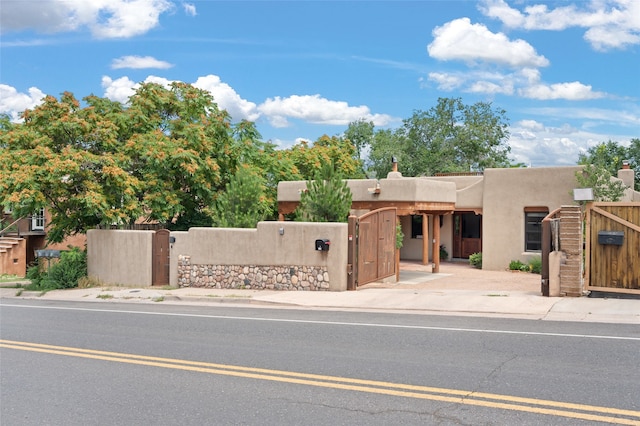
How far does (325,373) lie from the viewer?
25.8 ft

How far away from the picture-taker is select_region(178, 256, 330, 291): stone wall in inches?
692

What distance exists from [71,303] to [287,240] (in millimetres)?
6458

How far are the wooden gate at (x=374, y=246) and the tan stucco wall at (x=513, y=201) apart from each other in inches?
248

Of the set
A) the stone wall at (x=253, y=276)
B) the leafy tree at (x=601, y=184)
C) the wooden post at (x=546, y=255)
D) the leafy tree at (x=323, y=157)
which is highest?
the leafy tree at (x=323, y=157)

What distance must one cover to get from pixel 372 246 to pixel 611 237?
6922 millimetres

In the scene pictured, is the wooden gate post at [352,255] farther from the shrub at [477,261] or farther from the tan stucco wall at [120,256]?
the shrub at [477,261]

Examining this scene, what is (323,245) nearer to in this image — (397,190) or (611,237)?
(397,190)

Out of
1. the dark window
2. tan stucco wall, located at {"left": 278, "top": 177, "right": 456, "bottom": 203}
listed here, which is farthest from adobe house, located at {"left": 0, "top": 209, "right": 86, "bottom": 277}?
the dark window

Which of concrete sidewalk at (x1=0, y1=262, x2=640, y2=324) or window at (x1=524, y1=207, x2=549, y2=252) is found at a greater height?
window at (x1=524, y1=207, x2=549, y2=252)

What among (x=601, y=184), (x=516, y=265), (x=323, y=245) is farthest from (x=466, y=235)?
(x=323, y=245)

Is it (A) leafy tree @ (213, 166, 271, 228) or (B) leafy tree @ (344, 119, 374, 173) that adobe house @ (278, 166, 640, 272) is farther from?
(B) leafy tree @ (344, 119, 374, 173)

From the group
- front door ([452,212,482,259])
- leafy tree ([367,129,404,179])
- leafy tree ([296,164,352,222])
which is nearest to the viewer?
leafy tree ([296,164,352,222])

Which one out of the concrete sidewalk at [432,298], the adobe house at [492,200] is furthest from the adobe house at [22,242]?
the adobe house at [492,200]

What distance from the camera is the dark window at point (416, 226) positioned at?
3072 centimetres
